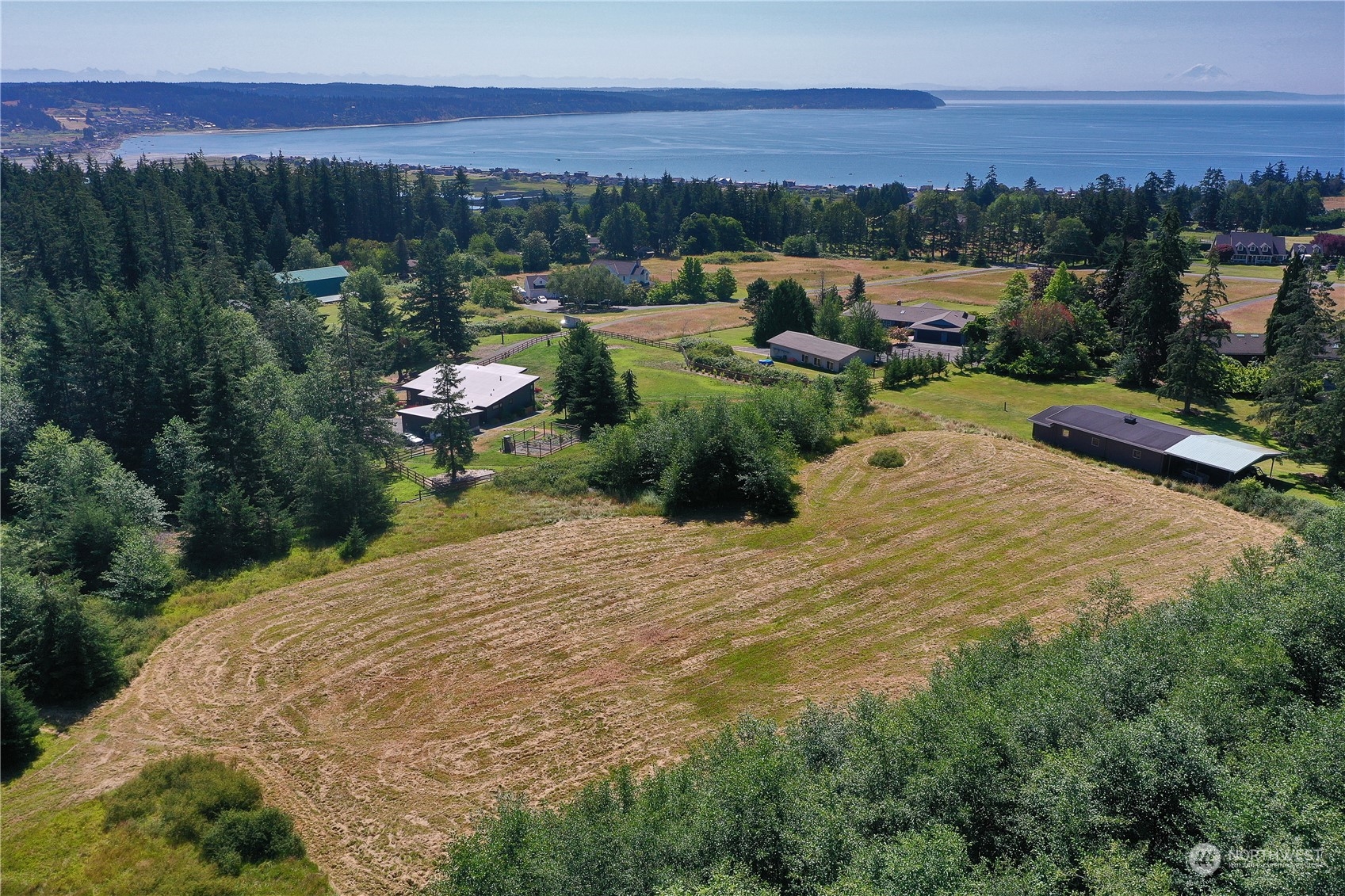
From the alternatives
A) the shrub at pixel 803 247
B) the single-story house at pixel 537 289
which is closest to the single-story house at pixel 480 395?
the single-story house at pixel 537 289

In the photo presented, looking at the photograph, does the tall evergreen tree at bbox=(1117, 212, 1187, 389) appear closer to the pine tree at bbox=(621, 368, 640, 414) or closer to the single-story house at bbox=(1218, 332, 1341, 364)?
the single-story house at bbox=(1218, 332, 1341, 364)

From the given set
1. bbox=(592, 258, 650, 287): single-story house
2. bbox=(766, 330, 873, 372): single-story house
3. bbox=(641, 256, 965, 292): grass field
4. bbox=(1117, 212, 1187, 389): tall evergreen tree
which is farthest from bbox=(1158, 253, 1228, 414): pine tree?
bbox=(592, 258, 650, 287): single-story house

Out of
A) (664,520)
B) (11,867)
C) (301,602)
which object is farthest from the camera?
(664,520)

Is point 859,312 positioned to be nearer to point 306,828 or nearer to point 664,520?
point 664,520

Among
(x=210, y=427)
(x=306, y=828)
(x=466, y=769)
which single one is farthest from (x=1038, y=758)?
(x=210, y=427)

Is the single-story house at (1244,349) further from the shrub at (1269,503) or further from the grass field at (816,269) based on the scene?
the grass field at (816,269)

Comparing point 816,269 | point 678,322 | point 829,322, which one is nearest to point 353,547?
point 829,322

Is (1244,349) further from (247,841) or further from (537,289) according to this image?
(537,289)
